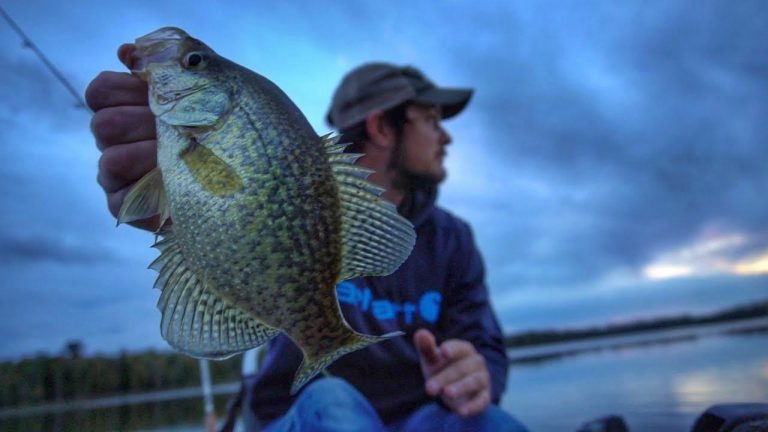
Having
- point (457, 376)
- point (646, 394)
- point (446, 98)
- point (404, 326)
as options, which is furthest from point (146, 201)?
point (646, 394)

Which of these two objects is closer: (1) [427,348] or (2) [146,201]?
(2) [146,201]

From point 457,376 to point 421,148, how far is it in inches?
60.6

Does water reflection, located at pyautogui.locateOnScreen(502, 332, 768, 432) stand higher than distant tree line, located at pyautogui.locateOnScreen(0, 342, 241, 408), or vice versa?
distant tree line, located at pyautogui.locateOnScreen(0, 342, 241, 408)

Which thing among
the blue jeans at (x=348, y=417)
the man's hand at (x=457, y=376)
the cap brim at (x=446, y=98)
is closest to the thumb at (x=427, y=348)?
the man's hand at (x=457, y=376)

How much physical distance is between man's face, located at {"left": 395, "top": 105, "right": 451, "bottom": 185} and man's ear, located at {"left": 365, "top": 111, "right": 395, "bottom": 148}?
0.36ft

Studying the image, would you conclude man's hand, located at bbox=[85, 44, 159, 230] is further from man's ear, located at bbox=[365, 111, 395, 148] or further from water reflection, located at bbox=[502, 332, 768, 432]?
water reflection, located at bbox=[502, 332, 768, 432]

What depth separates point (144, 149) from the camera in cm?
158

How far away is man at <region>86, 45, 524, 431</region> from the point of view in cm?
247

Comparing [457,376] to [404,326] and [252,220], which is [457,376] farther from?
[252,220]

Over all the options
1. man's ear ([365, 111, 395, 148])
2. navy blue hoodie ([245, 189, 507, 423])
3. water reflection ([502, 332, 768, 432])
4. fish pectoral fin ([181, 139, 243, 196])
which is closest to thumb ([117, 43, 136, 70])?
fish pectoral fin ([181, 139, 243, 196])

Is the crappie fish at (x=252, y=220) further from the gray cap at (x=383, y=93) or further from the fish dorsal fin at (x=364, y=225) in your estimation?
the gray cap at (x=383, y=93)

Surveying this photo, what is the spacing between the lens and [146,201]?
139 cm

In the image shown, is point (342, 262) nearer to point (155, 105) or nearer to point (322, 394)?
point (155, 105)

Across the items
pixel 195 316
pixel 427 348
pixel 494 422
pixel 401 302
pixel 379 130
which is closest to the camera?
pixel 195 316
